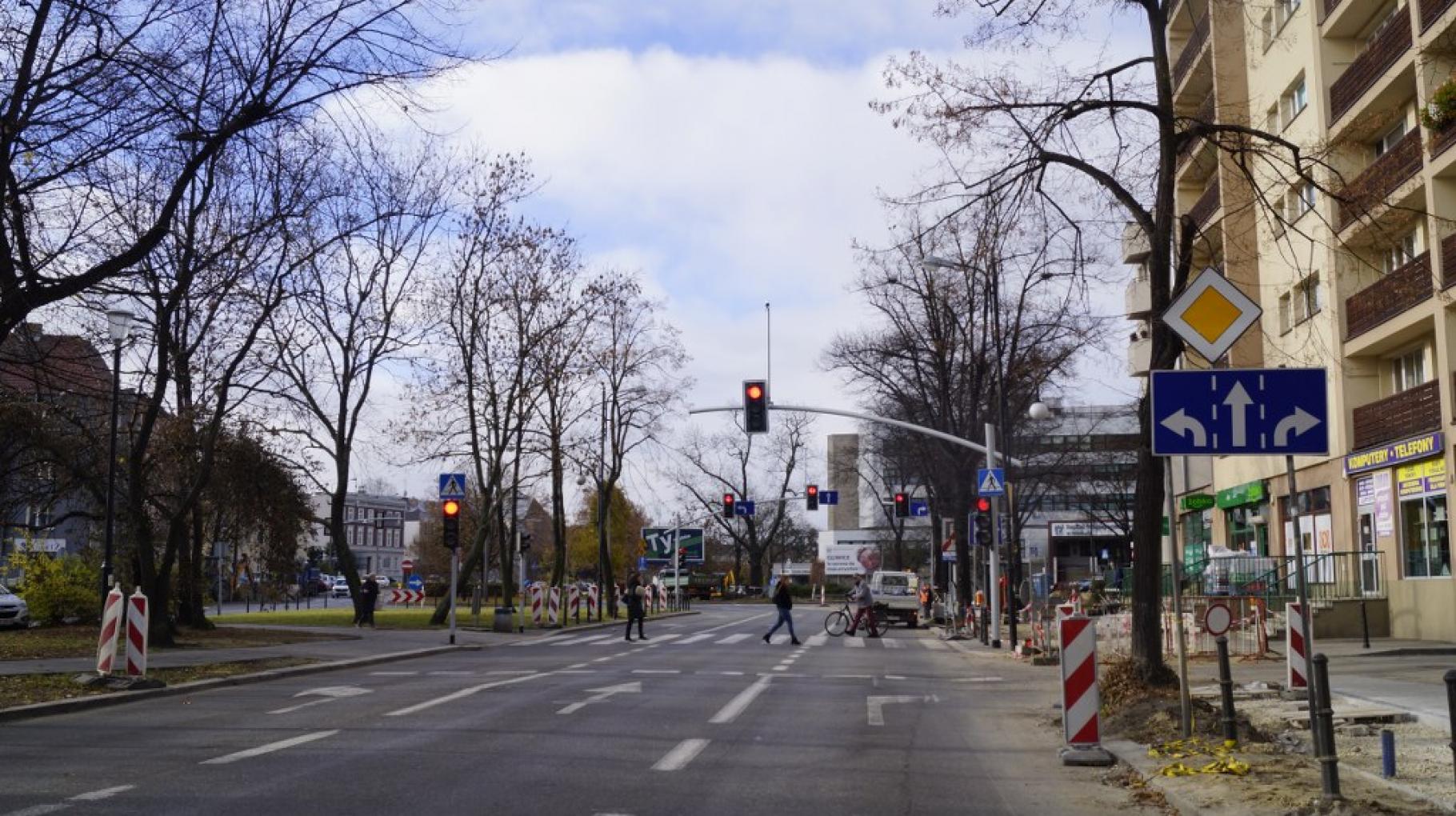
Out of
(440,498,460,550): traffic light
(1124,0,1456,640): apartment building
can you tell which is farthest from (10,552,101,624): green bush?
(1124,0,1456,640): apartment building

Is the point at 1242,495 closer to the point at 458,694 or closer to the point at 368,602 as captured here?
the point at 368,602

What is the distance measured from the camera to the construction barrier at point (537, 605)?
38.4 m

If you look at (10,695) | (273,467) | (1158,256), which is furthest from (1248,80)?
(10,695)

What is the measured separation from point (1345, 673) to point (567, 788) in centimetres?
1423

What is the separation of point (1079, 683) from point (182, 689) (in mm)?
11564

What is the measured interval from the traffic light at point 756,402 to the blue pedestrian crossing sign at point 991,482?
496 cm

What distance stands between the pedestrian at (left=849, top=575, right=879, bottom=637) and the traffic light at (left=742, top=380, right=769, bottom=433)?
9309 millimetres

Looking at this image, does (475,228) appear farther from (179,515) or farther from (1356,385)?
(1356,385)

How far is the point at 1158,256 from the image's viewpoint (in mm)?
13984

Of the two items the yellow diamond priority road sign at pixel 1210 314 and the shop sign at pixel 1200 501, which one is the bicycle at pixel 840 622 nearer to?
the shop sign at pixel 1200 501

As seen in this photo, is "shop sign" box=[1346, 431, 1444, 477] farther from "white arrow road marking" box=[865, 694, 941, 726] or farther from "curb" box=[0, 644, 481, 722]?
"curb" box=[0, 644, 481, 722]

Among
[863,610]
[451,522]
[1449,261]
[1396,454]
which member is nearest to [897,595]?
[863,610]

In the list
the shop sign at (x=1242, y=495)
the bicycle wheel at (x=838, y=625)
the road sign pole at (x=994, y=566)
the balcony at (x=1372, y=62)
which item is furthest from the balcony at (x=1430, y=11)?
the bicycle wheel at (x=838, y=625)

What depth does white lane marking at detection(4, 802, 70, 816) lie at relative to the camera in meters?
7.60
